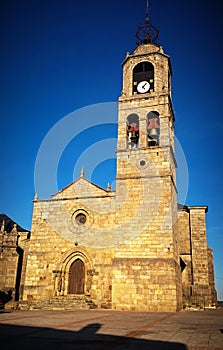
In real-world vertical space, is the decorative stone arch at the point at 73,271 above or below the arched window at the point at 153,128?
below

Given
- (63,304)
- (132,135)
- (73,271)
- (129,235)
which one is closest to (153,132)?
(132,135)

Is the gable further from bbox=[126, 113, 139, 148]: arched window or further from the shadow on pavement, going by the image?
the shadow on pavement

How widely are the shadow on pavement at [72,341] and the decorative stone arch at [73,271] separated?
1043 centimetres

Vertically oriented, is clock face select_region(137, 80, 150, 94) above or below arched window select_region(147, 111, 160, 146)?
above

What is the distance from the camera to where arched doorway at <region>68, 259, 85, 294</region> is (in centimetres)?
1746

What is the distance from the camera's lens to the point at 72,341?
578cm

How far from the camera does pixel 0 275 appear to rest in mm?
19625

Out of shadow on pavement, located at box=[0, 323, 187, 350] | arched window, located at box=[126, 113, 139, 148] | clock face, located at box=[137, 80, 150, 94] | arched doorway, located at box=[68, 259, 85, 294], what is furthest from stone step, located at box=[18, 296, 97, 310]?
clock face, located at box=[137, 80, 150, 94]

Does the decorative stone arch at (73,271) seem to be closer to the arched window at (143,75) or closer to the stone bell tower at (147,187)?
the stone bell tower at (147,187)

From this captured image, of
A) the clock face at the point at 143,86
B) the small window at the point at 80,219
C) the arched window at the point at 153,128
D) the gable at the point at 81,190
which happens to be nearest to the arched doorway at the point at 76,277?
the small window at the point at 80,219

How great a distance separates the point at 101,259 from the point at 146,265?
285 centimetres

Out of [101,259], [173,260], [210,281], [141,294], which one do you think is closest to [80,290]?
[101,259]

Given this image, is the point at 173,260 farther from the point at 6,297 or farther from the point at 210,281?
the point at 6,297

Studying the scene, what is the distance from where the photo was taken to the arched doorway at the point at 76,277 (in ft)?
57.3
